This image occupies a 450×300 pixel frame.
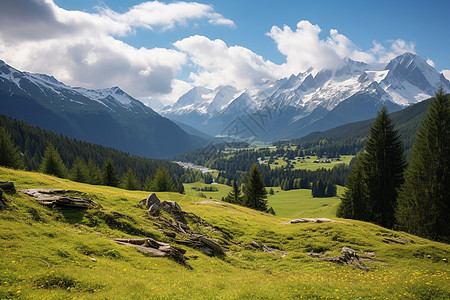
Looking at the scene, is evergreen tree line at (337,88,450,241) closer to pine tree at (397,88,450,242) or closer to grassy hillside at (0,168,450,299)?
pine tree at (397,88,450,242)

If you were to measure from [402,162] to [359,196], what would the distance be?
11066mm

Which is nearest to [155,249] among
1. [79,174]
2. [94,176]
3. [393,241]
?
[393,241]

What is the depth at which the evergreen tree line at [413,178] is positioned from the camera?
134ft

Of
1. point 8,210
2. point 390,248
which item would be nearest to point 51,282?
point 8,210

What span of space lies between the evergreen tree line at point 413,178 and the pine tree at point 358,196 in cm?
21

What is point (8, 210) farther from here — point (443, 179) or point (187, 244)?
point (443, 179)

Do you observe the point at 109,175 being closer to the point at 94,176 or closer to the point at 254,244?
the point at 94,176

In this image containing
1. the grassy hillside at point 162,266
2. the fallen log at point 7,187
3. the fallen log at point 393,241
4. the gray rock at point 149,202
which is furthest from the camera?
the fallen log at point 393,241

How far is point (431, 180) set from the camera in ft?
136

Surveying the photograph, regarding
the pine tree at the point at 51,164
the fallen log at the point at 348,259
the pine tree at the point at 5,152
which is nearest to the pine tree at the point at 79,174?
the pine tree at the point at 51,164

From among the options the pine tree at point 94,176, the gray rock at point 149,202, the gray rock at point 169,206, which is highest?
the gray rock at point 149,202

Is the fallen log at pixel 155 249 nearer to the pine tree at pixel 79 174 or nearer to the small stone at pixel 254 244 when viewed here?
the small stone at pixel 254 244

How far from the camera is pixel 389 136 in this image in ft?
177

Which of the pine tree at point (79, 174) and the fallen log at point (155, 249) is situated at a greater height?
the fallen log at point (155, 249)
